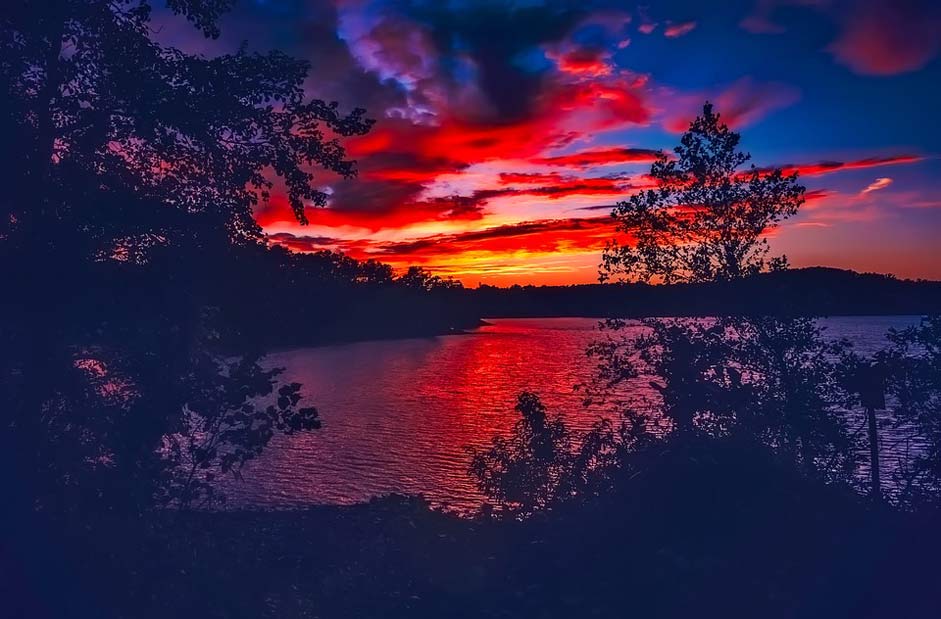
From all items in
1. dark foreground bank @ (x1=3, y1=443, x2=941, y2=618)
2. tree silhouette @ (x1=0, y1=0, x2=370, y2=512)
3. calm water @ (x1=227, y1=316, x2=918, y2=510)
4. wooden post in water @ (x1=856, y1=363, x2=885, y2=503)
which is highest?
tree silhouette @ (x1=0, y1=0, x2=370, y2=512)

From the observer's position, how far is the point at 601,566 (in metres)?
10.2

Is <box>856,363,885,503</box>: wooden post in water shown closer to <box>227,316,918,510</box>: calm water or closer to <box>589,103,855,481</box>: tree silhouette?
<box>589,103,855,481</box>: tree silhouette

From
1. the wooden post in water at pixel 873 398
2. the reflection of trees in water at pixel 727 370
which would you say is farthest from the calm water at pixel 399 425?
the wooden post in water at pixel 873 398

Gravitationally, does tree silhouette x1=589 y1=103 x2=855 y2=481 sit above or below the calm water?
above

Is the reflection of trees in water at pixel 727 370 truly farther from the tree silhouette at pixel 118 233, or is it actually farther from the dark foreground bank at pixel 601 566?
the tree silhouette at pixel 118 233

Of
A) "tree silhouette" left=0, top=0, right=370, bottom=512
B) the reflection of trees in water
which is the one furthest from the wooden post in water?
"tree silhouette" left=0, top=0, right=370, bottom=512

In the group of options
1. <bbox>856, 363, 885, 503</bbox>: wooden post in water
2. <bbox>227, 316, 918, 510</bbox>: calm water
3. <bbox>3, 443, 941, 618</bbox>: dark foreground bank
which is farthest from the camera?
<bbox>227, 316, 918, 510</bbox>: calm water

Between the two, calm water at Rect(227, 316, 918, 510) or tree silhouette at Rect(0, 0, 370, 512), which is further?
calm water at Rect(227, 316, 918, 510)

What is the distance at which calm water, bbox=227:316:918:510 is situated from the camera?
3169 cm

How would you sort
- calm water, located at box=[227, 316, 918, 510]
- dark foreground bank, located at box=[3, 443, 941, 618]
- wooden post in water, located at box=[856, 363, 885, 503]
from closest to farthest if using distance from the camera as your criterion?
dark foreground bank, located at box=[3, 443, 941, 618]
wooden post in water, located at box=[856, 363, 885, 503]
calm water, located at box=[227, 316, 918, 510]

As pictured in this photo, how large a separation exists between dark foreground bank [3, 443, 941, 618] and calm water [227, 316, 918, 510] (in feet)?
36.0

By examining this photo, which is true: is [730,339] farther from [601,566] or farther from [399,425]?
[399,425]

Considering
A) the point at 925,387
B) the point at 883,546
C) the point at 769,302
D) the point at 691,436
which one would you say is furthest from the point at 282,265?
the point at 925,387

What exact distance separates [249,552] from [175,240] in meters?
8.17
